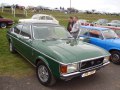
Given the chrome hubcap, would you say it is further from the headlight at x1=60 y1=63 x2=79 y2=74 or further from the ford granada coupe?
the headlight at x1=60 y1=63 x2=79 y2=74

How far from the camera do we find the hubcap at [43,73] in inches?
199

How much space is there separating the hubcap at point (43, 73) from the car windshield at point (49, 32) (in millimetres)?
1096

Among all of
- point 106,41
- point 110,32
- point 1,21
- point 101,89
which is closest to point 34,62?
point 101,89

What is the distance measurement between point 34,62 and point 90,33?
12.8 ft

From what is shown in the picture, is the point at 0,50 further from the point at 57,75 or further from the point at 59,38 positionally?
the point at 57,75

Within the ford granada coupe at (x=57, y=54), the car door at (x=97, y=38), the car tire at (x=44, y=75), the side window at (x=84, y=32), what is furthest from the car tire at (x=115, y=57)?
the car tire at (x=44, y=75)

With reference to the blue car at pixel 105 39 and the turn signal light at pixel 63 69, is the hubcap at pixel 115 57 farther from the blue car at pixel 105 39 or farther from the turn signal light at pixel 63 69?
the turn signal light at pixel 63 69

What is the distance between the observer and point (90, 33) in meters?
8.59

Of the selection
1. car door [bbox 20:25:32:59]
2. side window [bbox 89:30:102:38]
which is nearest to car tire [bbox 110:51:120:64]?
side window [bbox 89:30:102:38]

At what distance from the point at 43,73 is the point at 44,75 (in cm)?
6

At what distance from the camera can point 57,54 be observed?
15.2ft

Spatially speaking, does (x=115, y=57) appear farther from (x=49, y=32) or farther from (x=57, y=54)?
(x=57, y=54)

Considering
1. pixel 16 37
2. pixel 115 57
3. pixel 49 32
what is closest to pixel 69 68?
pixel 49 32

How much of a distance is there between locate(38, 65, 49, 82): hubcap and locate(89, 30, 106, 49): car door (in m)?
3.50
